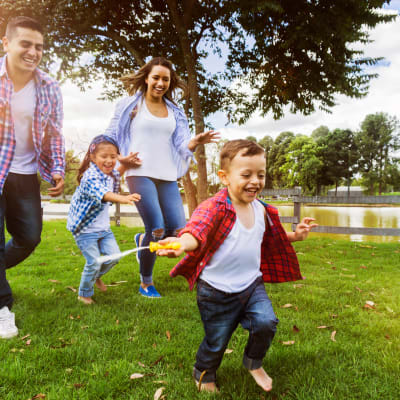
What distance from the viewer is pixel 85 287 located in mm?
4039

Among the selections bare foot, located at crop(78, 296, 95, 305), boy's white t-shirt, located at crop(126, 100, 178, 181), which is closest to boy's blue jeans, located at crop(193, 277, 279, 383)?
boy's white t-shirt, located at crop(126, 100, 178, 181)

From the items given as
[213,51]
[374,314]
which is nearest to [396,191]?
[213,51]

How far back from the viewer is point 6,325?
124 inches

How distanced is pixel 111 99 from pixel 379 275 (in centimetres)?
1056

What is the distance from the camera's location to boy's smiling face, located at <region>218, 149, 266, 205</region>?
215cm

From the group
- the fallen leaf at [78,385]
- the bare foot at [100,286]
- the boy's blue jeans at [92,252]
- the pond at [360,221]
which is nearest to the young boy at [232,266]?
the fallen leaf at [78,385]

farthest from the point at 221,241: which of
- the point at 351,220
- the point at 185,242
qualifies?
the point at 351,220

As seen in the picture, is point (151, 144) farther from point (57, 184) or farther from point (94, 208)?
point (57, 184)

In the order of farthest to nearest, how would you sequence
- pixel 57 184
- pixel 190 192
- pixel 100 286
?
pixel 190 192
pixel 100 286
pixel 57 184

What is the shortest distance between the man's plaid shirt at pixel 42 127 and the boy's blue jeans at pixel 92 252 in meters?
0.83

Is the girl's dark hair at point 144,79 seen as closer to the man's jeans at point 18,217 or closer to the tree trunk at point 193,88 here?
the man's jeans at point 18,217

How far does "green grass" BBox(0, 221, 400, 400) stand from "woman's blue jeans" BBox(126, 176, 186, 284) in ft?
1.86

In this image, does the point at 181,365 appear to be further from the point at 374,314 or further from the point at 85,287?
the point at 374,314

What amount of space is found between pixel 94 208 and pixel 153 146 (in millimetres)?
1004
